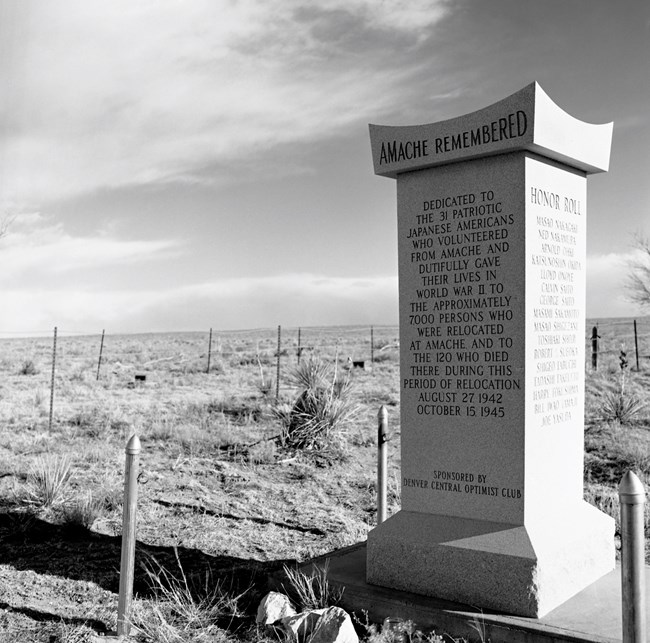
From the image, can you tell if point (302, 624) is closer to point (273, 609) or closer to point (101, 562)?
point (273, 609)

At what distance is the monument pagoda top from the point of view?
4676 mm

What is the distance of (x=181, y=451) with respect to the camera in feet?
36.4

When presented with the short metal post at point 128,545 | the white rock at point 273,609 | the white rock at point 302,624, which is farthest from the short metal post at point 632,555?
the short metal post at point 128,545

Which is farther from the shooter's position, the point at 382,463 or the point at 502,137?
the point at 382,463

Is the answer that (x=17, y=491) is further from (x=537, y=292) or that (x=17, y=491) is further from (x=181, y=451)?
(x=537, y=292)

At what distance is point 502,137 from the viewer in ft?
15.6

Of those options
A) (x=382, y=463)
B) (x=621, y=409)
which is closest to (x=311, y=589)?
(x=382, y=463)

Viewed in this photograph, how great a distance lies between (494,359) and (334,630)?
6.18ft

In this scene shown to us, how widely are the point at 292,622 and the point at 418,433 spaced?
1459mm

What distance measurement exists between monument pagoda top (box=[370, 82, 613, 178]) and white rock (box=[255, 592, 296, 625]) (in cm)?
291

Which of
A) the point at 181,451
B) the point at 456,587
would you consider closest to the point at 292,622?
the point at 456,587

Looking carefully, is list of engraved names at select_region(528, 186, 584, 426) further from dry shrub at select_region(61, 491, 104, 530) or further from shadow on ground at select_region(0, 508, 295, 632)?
dry shrub at select_region(61, 491, 104, 530)

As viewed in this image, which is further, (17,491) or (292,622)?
(17,491)

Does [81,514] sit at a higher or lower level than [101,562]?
higher
